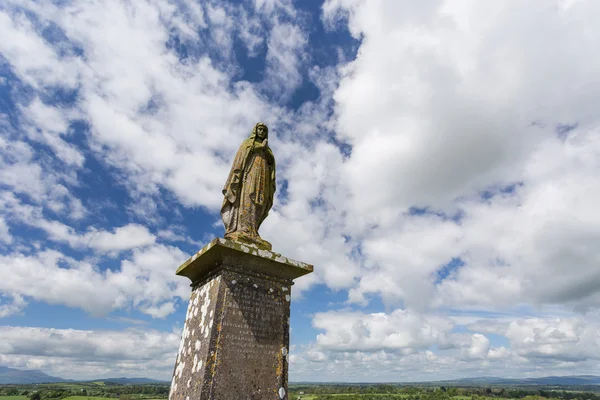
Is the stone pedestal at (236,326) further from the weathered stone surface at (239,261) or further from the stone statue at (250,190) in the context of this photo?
the stone statue at (250,190)

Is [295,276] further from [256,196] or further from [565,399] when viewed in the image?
[565,399]

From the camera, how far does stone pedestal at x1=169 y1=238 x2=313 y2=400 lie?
15.5ft

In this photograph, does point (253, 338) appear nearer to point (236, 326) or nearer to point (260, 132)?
point (236, 326)

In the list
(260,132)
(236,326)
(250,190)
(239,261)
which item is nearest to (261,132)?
(260,132)

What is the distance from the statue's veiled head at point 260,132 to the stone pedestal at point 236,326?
8.69 feet

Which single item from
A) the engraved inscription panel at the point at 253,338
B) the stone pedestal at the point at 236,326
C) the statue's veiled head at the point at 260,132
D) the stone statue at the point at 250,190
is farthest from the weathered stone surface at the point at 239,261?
the statue's veiled head at the point at 260,132

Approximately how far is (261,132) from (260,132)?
2 cm

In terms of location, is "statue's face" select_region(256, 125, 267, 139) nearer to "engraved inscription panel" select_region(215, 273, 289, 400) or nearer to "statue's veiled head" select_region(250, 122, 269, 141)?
"statue's veiled head" select_region(250, 122, 269, 141)

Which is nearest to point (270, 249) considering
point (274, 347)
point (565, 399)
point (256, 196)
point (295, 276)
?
point (295, 276)

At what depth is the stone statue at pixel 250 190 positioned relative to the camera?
20.0 feet

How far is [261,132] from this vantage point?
7082mm

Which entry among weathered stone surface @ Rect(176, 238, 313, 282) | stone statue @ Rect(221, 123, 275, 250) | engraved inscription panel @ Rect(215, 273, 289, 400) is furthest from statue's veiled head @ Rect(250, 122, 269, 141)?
engraved inscription panel @ Rect(215, 273, 289, 400)

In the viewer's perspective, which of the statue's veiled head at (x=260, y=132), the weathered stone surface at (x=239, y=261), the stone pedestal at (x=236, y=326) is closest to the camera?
the stone pedestal at (x=236, y=326)

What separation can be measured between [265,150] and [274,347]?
3.71m
